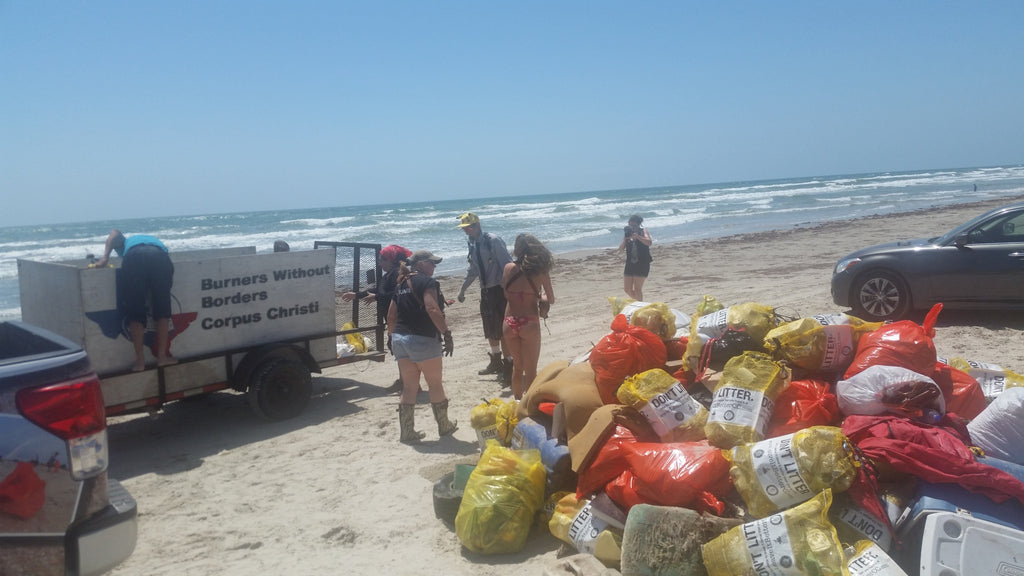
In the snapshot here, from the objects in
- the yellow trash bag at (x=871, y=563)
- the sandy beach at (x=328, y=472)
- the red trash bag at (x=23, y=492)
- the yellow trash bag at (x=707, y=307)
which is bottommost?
the sandy beach at (x=328, y=472)

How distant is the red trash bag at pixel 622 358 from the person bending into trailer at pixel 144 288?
3600mm

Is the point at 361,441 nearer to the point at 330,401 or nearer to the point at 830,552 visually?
the point at 330,401

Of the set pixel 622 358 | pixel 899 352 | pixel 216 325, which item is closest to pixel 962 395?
pixel 899 352

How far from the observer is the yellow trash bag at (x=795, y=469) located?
3268mm

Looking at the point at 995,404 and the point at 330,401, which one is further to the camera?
the point at 330,401

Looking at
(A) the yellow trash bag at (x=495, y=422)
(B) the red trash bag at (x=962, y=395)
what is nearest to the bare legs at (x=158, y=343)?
(A) the yellow trash bag at (x=495, y=422)

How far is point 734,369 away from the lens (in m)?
4.07

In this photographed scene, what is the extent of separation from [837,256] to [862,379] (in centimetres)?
1434

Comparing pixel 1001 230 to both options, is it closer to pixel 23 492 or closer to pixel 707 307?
pixel 707 307

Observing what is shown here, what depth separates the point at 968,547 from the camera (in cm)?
294

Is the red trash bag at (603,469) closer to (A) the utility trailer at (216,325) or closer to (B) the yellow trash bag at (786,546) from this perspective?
(B) the yellow trash bag at (786,546)

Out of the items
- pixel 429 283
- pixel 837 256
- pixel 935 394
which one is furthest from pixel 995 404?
pixel 837 256

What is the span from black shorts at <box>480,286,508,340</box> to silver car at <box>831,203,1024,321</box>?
4.54 metres

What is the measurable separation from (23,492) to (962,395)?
4869 mm
